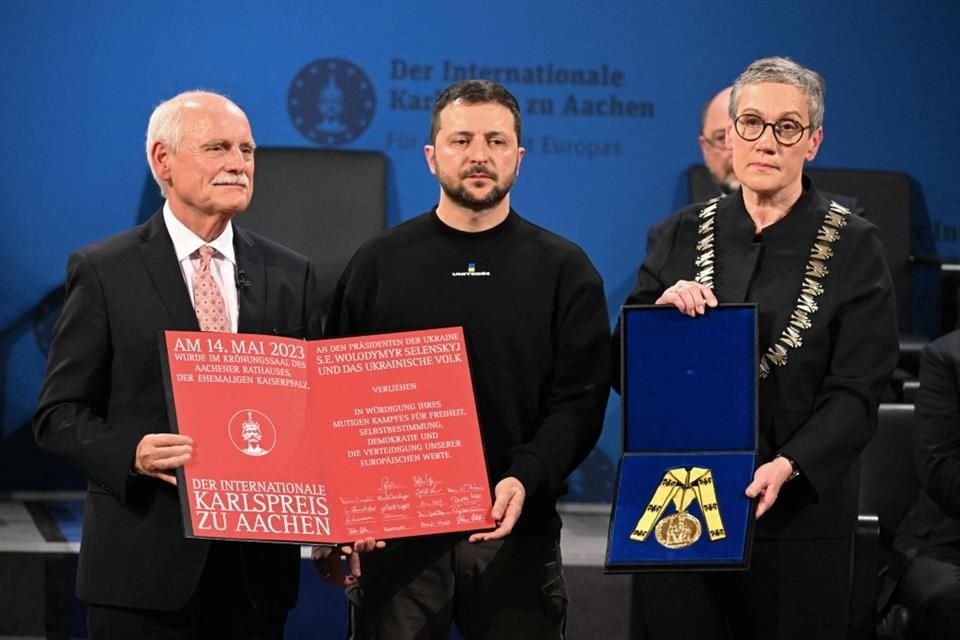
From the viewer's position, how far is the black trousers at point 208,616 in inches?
109

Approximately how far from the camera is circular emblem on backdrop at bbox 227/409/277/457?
8.97 feet

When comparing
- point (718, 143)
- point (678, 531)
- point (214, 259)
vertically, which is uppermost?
point (718, 143)

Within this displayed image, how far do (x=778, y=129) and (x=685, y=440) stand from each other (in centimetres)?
68

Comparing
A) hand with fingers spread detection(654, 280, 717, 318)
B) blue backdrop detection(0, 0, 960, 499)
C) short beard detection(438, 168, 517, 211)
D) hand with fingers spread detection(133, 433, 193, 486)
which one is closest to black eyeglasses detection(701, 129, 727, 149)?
blue backdrop detection(0, 0, 960, 499)

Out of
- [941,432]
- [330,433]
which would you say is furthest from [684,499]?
[941,432]

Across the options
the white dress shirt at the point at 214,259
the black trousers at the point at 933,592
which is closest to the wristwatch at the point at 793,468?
the white dress shirt at the point at 214,259

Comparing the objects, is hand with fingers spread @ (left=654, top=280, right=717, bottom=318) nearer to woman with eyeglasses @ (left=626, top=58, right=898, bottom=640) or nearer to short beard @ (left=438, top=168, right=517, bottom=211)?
woman with eyeglasses @ (left=626, top=58, right=898, bottom=640)

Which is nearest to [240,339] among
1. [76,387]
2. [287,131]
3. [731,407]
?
[76,387]

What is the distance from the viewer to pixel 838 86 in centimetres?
593

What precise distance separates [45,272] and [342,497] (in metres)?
3.28

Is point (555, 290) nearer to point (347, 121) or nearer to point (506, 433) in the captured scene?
point (506, 433)

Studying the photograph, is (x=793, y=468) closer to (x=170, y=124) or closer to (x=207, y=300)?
(x=207, y=300)

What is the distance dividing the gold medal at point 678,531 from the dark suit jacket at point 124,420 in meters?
0.76

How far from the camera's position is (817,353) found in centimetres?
286
